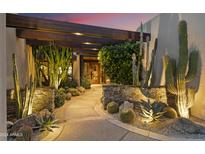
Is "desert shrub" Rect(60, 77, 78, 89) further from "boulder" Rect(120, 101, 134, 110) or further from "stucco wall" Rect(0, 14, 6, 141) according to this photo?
"stucco wall" Rect(0, 14, 6, 141)

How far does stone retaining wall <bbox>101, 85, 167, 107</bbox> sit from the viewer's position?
3876 millimetres

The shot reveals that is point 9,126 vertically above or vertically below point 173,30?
below

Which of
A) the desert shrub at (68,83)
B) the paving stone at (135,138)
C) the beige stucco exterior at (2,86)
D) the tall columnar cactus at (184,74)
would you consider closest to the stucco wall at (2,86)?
the beige stucco exterior at (2,86)

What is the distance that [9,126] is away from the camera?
304 centimetres

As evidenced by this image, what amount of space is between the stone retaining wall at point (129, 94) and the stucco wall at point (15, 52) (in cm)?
174

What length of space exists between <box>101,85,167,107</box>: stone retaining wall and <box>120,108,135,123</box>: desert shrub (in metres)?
0.28

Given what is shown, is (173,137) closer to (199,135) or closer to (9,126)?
(199,135)

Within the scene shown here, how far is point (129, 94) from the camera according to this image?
421 centimetres

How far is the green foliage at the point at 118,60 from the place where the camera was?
5.41 metres

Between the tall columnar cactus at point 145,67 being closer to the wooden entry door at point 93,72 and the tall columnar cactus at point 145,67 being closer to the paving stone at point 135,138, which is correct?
the wooden entry door at point 93,72

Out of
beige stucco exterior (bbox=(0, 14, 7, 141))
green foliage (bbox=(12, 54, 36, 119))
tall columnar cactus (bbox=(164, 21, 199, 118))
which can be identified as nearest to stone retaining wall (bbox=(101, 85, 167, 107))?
tall columnar cactus (bbox=(164, 21, 199, 118))
